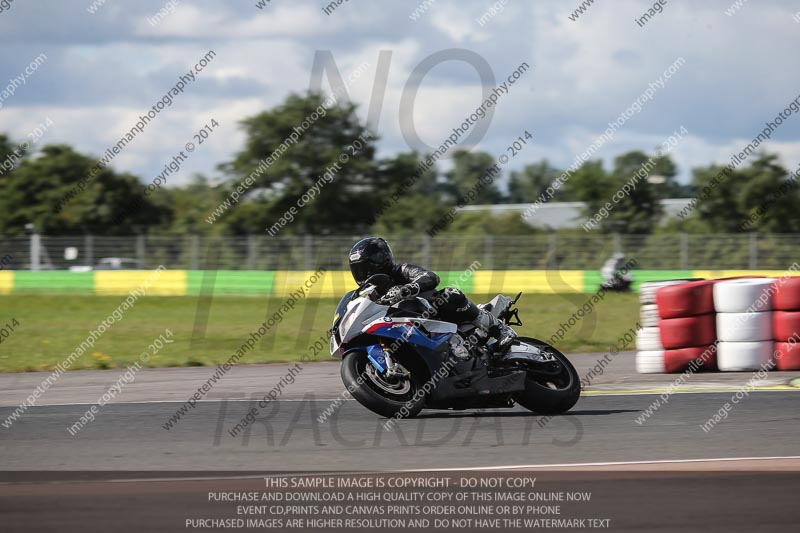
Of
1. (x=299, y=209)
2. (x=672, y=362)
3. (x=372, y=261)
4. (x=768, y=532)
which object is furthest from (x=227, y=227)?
(x=768, y=532)

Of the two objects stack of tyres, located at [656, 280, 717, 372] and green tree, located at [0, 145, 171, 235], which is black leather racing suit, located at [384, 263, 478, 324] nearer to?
stack of tyres, located at [656, 280, 717, 372]

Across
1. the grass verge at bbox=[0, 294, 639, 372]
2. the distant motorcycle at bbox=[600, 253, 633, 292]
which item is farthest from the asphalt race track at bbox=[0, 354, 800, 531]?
the distant motorcycle at bbox=[600, 253, 633, 292]

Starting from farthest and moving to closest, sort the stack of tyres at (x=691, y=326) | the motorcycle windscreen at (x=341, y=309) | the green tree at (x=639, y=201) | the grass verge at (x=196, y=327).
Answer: the green tree at (x=639, y=201) < the grass verge at (x=196, y=327) < the stack of tyres at (x=691, y=326) < the motorcycle windscreen at (x=341, y=309)

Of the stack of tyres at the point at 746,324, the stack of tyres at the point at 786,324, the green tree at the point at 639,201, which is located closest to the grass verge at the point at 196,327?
the stack of tyres at the point at 746,324

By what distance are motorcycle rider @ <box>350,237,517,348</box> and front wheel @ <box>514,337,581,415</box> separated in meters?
0.31

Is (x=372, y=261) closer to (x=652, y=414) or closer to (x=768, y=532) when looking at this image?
(x=652, y=414)

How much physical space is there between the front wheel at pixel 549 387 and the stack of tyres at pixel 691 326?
13.0ft

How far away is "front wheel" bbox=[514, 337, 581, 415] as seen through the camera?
29.6 feet

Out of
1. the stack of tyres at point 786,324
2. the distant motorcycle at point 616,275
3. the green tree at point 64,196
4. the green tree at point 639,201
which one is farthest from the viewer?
the green tree at point 639,201

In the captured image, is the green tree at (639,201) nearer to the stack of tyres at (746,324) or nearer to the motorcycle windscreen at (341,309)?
the stack of tyres at (746,324)

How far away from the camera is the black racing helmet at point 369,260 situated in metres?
8.72

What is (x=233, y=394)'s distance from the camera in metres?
11.3

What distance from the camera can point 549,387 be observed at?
914 cm

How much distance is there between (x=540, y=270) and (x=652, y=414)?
24.5m
